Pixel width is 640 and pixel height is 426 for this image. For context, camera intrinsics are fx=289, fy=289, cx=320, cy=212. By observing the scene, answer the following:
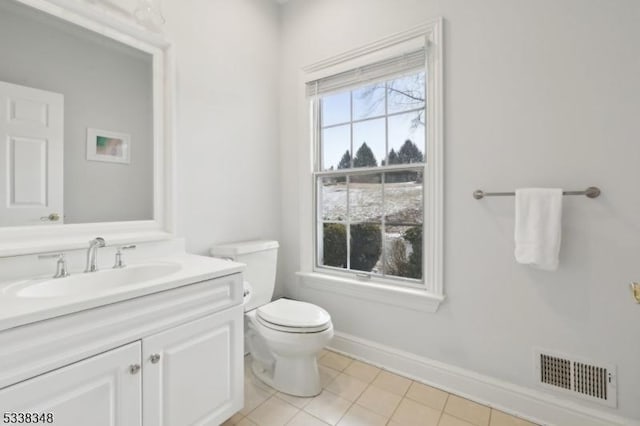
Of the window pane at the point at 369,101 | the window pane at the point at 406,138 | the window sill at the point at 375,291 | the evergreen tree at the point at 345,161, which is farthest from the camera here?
the evergreen tree at the point at 345,161

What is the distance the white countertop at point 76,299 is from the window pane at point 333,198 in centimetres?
107

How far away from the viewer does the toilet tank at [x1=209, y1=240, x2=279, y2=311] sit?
5.96ft

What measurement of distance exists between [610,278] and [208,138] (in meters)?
2.27

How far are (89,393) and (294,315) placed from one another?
0.95m

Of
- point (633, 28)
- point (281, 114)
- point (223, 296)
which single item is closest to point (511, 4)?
point (633, 28)

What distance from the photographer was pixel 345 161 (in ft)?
7.10

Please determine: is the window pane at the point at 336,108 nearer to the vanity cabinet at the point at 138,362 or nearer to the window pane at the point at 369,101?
the window pane at the point at 369,101

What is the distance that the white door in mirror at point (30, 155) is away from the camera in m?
1.18

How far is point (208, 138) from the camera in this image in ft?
6.19

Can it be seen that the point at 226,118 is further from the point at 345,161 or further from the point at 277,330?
the point at 277,330

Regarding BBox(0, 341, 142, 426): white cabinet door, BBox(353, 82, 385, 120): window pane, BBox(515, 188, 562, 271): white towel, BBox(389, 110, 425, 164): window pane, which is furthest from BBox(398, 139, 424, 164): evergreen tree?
BBox(0, 341, 142, 426): white cabinet door

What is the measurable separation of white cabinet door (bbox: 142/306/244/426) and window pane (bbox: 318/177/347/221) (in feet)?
3.51

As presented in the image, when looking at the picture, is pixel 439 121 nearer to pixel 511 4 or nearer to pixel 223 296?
pixel 511 4

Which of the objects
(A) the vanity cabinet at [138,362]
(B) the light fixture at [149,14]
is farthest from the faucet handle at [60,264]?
(B) the light fixture at [149,14]
